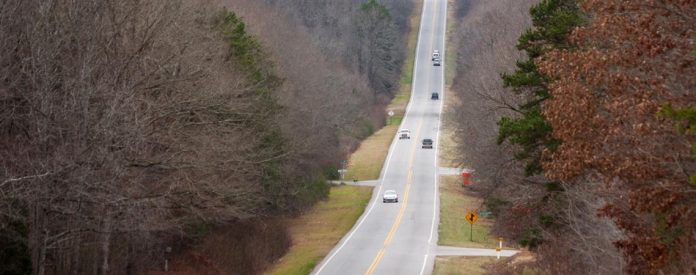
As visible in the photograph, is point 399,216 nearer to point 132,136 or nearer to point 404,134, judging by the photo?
point 132,136

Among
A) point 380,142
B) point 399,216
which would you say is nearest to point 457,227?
point 399,216

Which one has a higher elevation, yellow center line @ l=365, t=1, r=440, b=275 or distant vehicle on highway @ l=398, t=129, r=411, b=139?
distant vehicle on highway @ l=398, t=129, r=411, b=139

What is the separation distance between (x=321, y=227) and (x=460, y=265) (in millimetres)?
11686

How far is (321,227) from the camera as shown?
148ft

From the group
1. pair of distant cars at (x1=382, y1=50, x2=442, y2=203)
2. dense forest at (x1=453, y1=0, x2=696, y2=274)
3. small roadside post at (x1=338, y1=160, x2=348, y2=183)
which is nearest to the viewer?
dense forest at (x1=453, y1=0, x2=696, y2=274)

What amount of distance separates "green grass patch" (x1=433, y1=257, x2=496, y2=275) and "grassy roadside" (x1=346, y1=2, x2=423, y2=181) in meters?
26.5

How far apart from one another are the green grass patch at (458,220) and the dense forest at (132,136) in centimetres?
705

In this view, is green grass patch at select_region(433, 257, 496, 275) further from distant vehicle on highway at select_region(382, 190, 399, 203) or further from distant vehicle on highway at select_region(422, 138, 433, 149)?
distant vehicle on highway at select_region(422, 138, 433, 149)

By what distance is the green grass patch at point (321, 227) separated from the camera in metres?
35.5

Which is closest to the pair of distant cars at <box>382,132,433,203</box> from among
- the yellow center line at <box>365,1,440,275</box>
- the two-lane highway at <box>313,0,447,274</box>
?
the two-lane highway at <box>313,0,447,274</box>

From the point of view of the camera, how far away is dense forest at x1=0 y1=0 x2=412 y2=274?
21.1 meters

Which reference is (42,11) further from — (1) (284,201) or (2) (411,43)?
(2) (411,43)

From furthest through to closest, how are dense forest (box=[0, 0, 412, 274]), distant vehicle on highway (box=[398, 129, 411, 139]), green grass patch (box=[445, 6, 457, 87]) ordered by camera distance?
1. green grass patch (box=[445, 6, 457, 87])
2. distant vehicle on highway (box=[398, 129, 411, 139])
3. dense forest (box=[0, 0, 412, 274])

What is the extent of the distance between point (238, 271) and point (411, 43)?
105 meters
